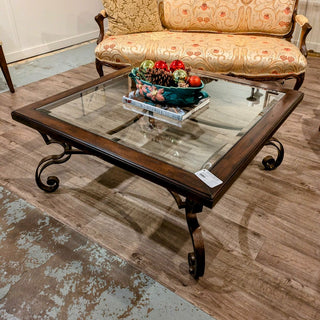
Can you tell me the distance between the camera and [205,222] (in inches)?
55.7

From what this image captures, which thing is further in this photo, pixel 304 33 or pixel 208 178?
pixel 304 33

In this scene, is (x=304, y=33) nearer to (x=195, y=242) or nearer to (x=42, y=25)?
(x=195, y=242)

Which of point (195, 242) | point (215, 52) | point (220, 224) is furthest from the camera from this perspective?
point (215, 52)

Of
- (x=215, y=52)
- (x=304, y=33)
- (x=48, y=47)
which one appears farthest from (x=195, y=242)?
(x=48, y=47)

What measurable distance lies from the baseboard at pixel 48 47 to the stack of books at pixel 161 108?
225cm

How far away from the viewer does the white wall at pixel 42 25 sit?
3.08 metres

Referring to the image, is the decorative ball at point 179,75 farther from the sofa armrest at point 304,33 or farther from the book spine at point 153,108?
the sofa armrest at point 304,33

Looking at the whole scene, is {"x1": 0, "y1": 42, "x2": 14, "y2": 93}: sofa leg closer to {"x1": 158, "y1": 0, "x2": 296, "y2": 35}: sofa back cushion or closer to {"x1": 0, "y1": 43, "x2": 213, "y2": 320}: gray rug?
{"x1": 158, "y1": 0, "x2": 296, "y2": 35}: sofa back cushion

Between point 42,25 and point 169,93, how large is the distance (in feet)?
8.53

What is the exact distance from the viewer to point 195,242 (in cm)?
112

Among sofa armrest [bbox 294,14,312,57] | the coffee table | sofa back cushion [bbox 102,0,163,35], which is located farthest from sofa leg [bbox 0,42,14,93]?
sofa armrest [bbox 294,14,312,57]

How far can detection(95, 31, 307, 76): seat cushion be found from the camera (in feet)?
7.08

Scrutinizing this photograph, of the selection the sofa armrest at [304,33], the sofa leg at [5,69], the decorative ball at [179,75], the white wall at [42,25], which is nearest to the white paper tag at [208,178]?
the decorative ball at [179,75]

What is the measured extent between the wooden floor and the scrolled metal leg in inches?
2.2
